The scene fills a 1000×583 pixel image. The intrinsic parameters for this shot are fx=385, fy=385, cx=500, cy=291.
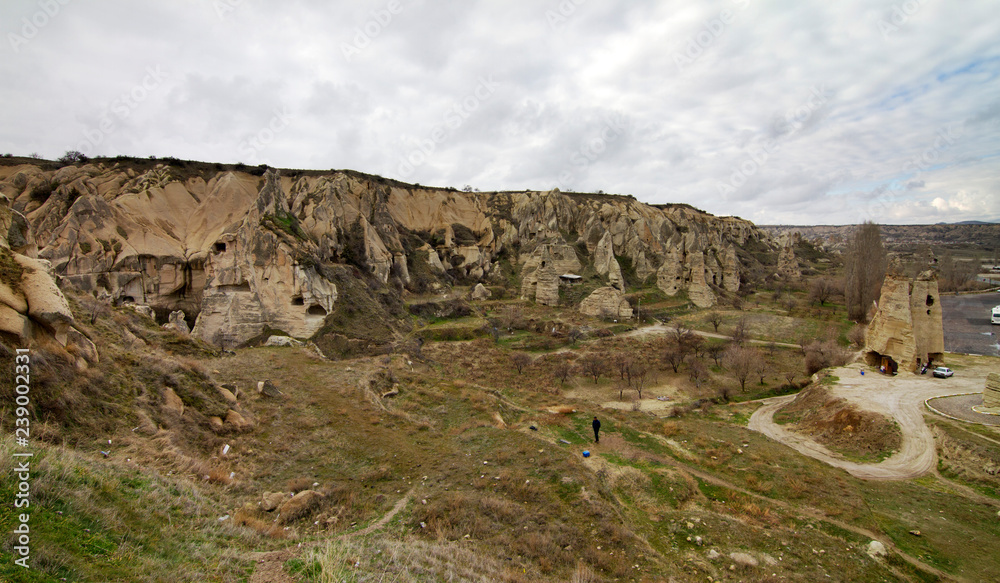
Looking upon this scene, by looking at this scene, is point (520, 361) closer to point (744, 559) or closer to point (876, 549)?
point (744, 559)

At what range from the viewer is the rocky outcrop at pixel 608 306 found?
145 feet

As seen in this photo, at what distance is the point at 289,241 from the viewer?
28.4 metres

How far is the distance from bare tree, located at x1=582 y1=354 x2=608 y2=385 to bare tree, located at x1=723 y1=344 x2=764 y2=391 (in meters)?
8.38

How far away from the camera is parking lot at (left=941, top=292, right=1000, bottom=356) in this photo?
3248cm

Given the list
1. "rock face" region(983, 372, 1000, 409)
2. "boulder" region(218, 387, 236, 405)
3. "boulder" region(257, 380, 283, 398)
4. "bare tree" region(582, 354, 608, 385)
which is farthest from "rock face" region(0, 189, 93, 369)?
"rock face" region(983, 372, 1000, 409)

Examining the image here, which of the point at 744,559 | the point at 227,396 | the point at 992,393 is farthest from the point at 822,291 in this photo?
the point at 227,396

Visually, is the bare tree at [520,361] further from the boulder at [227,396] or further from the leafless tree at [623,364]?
the boulder at [227,396]

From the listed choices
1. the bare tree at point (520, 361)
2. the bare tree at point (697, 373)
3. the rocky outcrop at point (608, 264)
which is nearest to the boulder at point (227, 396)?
the bare tree at point (520, 361)

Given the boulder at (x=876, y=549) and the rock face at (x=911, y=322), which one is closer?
the boulder at (x=876, y=549)

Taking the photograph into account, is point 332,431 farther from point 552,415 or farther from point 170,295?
point 170,295

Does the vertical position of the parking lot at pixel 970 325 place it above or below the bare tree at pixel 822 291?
below

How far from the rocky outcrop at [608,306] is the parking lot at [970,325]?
26.2m

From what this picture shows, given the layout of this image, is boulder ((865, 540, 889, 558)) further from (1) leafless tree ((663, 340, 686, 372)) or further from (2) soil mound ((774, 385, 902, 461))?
(1) leafless tree ((663, 340, 686, 372))

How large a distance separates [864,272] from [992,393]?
36330 millimetres
